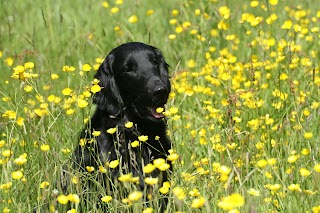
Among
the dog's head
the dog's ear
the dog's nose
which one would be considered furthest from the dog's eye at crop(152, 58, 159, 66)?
the dog's nose

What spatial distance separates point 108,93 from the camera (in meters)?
4.25

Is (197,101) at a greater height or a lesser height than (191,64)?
lesser

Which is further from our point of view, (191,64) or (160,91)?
(191,64)

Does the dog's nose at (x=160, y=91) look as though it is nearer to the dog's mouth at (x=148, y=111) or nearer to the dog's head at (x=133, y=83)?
the dog's head at (x=133, y=83)

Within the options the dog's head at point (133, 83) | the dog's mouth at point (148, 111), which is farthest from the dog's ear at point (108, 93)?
the dog's mouth at point (148, 111)

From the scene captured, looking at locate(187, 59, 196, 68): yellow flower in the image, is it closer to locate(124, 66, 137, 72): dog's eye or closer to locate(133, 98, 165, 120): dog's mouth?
locate(124, 66, 137, 72): dog's eye

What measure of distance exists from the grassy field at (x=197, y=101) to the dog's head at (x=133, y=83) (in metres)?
0.13

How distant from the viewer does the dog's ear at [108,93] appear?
4.17 m

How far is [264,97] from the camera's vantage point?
5012 millimetres

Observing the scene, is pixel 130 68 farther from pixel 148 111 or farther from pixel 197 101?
pixel 197 101

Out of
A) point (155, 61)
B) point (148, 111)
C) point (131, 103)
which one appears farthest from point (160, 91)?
point (155, 61)

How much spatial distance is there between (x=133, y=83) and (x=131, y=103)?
0.42 ft

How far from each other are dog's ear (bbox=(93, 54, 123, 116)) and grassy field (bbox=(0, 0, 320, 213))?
167 millimetres

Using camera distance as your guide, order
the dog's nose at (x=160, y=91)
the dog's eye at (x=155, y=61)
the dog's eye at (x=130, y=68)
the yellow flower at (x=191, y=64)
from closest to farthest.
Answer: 1. the dog's nose at (x=160, y=91)
2. the dog's eye at (x=130, y=68)
3. the dog's eye at (x=155, y=61)
4. the yellow flower at (x=191, y=64)
